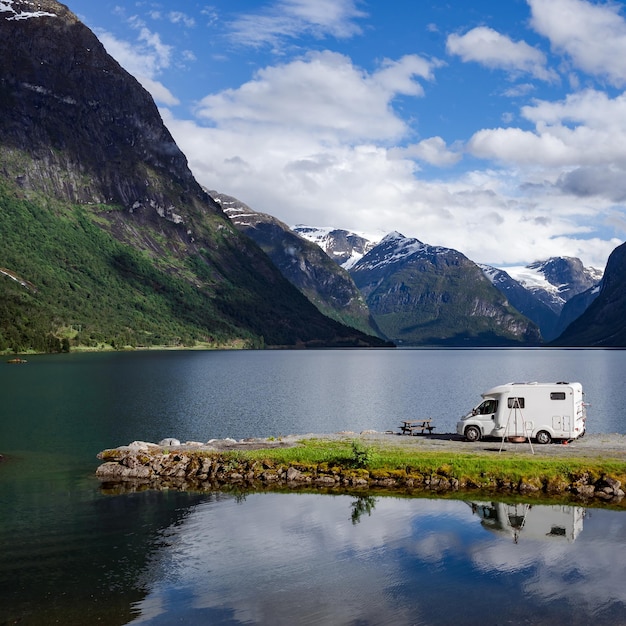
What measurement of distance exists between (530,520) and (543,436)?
1880 centimetres

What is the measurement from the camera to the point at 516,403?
54906 millimetres

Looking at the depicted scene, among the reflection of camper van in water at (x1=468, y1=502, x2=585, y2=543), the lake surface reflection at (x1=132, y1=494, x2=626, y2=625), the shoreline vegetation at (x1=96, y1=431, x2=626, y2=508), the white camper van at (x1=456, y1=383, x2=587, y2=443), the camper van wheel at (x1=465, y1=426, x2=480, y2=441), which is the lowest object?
the lake surface reflection at (x1=132, y1=494, x2=626, y2=625)

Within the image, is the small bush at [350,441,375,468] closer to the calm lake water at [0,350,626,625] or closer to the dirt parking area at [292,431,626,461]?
the calm lake water at [0,350,626,625]

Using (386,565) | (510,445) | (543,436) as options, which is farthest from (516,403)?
(386,565)

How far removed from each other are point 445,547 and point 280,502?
1266 cm

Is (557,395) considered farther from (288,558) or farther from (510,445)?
(288,558)

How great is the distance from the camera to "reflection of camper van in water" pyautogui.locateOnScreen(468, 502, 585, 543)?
3466cm

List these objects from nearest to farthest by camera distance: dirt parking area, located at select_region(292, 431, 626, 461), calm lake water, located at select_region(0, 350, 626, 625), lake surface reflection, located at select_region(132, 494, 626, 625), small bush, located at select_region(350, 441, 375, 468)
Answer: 1. lake surface reflection, located at select_region(132, 494, 626, 625)
2. calm lake water, located at select_region(0, 350, 626, 625)
3. small bush, located at select_region(350, 441, 375, 468)
4. dirt parking area, located at select_region(292, 431, 626, 461)

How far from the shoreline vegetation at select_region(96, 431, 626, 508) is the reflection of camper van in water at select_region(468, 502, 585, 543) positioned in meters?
1.99

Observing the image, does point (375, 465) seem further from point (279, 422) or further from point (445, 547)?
point (279, 422)

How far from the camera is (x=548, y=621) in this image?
2412cm

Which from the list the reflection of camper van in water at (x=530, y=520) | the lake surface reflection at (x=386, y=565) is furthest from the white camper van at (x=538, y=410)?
the lake surface reflection at (x=386, y=565)

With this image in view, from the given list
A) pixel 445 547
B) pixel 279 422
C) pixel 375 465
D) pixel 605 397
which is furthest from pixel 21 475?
pixel 605 397

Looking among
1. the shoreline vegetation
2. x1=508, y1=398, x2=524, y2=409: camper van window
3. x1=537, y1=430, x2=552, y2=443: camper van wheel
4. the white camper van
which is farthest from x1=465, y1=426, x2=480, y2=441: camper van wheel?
x1=537, y1=430, x2=552, y2=443: camper van wheel
